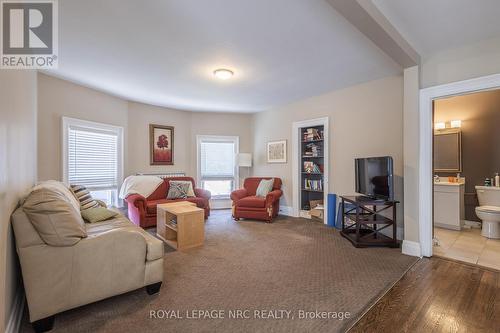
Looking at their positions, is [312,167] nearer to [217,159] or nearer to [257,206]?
[257,206]

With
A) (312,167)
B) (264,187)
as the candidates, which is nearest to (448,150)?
(312,167)

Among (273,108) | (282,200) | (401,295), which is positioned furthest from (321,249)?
(273,108)

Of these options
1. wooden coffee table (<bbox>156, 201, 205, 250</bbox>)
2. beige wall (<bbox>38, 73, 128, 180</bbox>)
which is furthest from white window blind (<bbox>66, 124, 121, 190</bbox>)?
wooden coffee table (<bbox>156, 201, 205, 250</bbox>)

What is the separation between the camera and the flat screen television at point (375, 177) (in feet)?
9.92

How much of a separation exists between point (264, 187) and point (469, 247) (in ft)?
10.9

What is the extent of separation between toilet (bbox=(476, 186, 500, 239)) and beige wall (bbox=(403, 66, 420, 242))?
5.25 ft

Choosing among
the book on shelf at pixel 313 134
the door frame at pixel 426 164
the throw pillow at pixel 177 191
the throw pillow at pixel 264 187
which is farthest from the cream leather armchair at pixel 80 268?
the book on shelf at pixel 313 134

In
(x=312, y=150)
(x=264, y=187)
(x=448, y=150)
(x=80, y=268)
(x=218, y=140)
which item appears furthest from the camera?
(x=218, y=140)

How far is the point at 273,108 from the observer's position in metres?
5.44

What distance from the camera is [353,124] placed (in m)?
3.98

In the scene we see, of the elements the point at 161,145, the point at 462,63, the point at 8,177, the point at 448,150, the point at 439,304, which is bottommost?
the point at 439,304

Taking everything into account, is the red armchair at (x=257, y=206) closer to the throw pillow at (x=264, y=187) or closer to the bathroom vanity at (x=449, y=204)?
the throw pillow at (x=264, y=187)

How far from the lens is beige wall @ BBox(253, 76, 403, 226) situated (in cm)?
348

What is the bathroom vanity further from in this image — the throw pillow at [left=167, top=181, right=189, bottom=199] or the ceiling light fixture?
the throw pillow at [left=167, top=181, right=189, bottom=199]
